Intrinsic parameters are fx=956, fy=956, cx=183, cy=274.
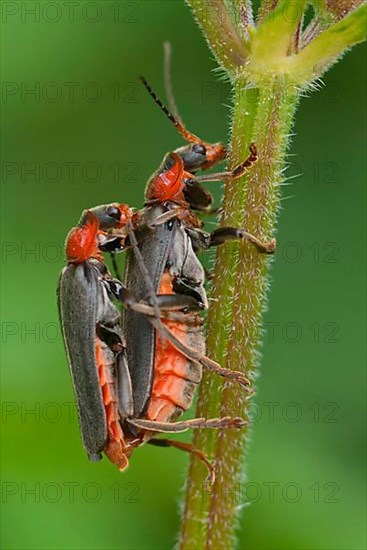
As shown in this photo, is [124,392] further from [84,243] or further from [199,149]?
[199,149]

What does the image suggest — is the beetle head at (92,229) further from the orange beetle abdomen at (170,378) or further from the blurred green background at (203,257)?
the blurred green background at (203,257)

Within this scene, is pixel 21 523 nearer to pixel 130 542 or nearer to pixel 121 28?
pixel 130 542

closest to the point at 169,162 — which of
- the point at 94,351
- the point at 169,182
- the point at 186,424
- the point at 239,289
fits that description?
the point at 169,182

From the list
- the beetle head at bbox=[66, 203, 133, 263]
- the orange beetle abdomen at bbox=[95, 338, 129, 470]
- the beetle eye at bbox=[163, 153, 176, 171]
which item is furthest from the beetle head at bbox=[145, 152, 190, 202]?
the orange beetle abdomen at bbox=[95, 338, 129, 470]

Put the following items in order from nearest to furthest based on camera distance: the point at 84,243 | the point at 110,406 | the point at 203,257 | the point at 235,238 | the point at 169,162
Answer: the point at 235,238 < the point at 110,406 < the point at 84,243 < the point at 169,162 < the point at 203,257

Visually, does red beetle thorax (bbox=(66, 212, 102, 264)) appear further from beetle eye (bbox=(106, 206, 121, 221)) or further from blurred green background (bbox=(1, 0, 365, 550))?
blurred green background (bbox=(1, 0, 365, 550))

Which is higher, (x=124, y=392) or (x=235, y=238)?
(x=235, y=238)

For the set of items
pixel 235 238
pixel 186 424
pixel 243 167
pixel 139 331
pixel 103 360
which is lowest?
pixel 186 424
